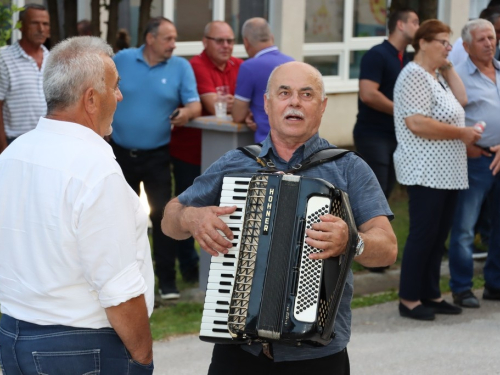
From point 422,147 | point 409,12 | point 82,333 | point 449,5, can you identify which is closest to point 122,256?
point 82,333

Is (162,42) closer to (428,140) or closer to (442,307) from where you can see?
(428,140)

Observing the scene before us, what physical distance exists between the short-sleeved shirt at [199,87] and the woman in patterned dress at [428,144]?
1.72 meters

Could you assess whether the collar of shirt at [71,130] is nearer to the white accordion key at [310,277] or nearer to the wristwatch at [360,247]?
the white accordion key at [310,277]

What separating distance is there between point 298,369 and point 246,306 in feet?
1.20

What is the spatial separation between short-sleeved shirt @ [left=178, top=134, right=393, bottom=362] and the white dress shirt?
2.10 feet

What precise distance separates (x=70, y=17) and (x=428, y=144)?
4203 millimetres

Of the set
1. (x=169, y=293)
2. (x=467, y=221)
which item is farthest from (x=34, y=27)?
(x=467, y=221)

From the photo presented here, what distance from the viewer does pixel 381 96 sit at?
7672mm

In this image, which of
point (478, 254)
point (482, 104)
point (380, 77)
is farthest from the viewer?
point (478, 254)

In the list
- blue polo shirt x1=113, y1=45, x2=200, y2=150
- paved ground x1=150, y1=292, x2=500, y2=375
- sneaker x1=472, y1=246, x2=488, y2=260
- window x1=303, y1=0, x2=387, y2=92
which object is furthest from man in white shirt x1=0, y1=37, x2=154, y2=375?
window x1=303, y1=0, x2=387, y2=92

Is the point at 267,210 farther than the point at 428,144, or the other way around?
the point at 428,144

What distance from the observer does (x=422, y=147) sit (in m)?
6.37

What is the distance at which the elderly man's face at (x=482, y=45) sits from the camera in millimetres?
7000

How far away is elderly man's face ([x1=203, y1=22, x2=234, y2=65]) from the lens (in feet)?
25.2
